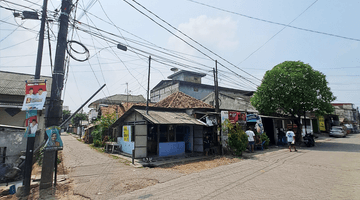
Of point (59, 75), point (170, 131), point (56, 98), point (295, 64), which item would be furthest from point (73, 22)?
point (295, 64)

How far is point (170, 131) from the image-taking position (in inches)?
520

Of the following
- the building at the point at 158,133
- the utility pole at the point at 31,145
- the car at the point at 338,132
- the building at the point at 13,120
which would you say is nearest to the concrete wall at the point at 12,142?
the building at the point at 13,120

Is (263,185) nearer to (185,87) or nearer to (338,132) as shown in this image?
(185,87)

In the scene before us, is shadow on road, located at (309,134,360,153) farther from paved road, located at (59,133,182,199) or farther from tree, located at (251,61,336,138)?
paved road, located at (59,133,182,199)

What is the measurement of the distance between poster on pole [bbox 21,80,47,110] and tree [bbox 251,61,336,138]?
18.1 m

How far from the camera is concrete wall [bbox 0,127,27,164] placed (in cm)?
731

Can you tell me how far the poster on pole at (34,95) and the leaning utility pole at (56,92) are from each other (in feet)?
Answer: 2.01

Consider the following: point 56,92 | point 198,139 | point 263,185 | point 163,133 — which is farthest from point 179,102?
point 263,185

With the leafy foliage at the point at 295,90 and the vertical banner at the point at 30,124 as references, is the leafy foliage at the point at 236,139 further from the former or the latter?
the vertical banner at the point at 30,124

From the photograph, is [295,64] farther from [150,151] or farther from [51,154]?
[51,154]

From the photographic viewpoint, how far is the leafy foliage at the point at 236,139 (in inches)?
506

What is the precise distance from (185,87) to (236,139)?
1931 centimetres

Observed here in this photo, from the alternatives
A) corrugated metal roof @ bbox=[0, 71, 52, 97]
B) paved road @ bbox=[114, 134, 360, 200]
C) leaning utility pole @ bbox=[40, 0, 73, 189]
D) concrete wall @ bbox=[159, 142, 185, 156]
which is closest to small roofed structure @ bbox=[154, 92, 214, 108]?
concrete wall @ bbox=[159, 142, 185, 156]

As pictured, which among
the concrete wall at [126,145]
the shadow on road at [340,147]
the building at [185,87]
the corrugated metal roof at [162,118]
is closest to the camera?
the corrugated metal roof at [162,118]
